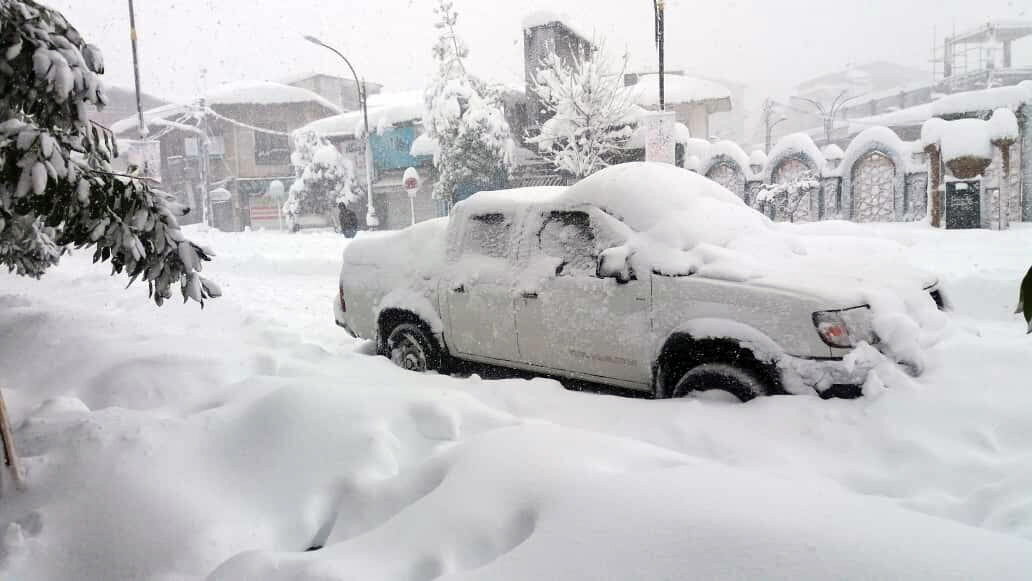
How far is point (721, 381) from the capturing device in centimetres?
427

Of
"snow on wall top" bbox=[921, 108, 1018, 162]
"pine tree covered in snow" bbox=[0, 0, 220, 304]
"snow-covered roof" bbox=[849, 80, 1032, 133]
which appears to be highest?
"snow-covered roof" bbox=[849, 80, 1032, 133]

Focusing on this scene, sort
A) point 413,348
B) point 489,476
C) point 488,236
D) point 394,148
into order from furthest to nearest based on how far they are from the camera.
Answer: point 394,148, point 413,348, point 488,236, point 489,476

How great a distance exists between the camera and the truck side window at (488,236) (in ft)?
18.2

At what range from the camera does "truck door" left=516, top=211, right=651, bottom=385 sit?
4629mm

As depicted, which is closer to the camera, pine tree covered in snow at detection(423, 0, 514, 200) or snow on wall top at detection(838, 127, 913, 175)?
snow on wall top at detection(838, 127, 913, 175)

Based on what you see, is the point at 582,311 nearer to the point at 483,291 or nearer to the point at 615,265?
the point at 615,265

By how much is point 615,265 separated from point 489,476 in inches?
82.1

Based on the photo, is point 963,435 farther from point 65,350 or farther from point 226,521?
point 65,350

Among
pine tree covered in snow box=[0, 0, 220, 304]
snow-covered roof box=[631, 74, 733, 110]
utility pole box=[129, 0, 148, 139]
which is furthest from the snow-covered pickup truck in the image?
snow-covered roof box=[631, 74, 733, 110]

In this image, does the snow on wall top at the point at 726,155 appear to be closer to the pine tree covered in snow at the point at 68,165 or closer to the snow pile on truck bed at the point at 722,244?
the snow pile on truck bed at the point at 722,244

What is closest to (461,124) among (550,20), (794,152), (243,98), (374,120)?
(550,20)

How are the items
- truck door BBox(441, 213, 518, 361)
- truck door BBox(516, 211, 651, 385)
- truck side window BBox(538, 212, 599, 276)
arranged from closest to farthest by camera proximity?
truck door BBox(516, 211, 651, 385) → truck side window BBox(538, 212, 599, 276) → truck door BBox(441, 213, 518, 361)

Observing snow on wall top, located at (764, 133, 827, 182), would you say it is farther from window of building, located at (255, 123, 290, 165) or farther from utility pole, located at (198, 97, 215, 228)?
window of building, located at (255, 123, 290, 165)

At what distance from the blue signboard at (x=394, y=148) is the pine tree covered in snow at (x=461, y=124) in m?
5.87
